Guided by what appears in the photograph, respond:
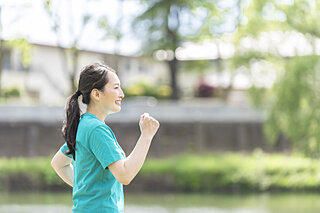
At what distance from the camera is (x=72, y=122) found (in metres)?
2.38

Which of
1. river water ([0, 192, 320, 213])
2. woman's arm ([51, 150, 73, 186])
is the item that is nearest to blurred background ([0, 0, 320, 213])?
river water ([0, 192, 320, 213])

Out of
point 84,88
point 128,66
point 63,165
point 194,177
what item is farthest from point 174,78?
point 84,88

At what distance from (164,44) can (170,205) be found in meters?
11.2

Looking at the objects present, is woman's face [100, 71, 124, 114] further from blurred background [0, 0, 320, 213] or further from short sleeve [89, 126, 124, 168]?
blurred background [0, 0, 320, 213]

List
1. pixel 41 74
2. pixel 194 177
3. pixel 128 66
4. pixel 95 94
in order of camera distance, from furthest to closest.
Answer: pixel 128 66 < pixel 41 74 < pixel 194 177 < pixel 95 94

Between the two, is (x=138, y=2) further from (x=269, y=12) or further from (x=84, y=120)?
(x=84, y=120)

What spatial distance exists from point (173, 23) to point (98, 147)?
22.3m

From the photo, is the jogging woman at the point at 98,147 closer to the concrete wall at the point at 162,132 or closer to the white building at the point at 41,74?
the concrete wall at the point at 162,132

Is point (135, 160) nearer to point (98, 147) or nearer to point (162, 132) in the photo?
point (98, 147)

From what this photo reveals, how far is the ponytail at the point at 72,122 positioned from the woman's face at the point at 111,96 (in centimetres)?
12

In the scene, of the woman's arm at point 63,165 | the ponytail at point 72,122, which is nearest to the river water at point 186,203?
the woman's arm at point 63,165

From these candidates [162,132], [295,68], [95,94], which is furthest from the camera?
[162,132]

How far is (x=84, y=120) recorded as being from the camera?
2314 millimetres

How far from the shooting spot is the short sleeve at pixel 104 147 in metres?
2.20
